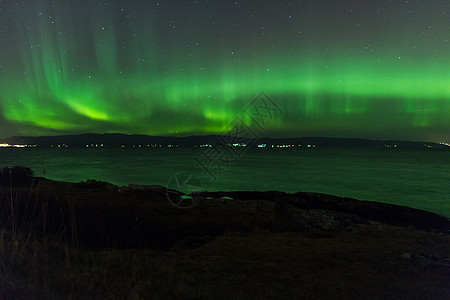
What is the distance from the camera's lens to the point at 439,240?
1248 cm

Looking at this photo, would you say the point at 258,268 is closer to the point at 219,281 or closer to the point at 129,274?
the point at 219,281

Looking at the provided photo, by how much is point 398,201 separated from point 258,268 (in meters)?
33.2

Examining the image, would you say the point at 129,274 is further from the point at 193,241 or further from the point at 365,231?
the point at 365,231

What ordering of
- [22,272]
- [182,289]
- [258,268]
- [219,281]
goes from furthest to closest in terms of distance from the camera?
[258,268] < [219,281] < [182,289] < [22,272]

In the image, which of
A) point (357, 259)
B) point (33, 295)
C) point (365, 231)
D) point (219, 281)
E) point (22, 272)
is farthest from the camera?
point (365, 231)

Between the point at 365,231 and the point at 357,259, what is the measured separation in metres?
5.63

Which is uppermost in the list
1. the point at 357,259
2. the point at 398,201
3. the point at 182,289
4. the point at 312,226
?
the point at 182,289

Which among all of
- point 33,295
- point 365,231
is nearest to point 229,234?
point 365,231

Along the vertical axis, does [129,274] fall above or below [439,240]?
Result: above

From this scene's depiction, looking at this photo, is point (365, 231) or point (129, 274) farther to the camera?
point (365, 231)

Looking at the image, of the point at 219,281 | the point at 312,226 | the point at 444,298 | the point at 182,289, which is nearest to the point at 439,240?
the point at 312,226

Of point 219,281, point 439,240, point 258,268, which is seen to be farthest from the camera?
point 439,240

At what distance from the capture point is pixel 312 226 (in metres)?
16.5

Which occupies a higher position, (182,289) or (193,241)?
(182,289)
